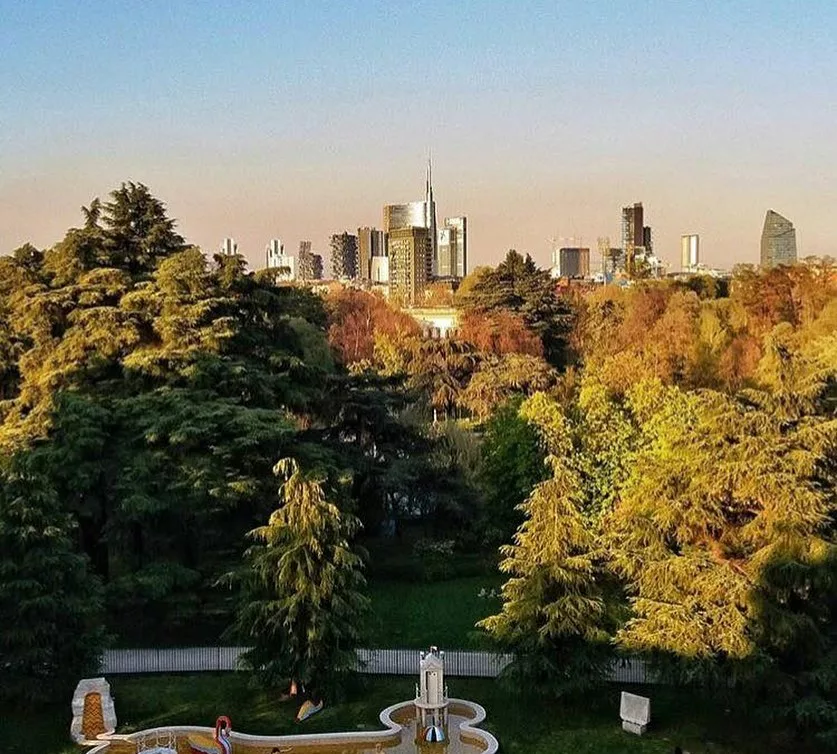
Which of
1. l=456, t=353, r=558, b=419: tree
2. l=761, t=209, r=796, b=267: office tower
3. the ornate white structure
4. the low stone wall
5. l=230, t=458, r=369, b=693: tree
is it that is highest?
l=761, t=209, r=796, b=267: office tower

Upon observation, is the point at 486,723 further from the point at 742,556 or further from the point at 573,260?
the point at 573,260

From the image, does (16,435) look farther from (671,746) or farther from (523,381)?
(523,381)

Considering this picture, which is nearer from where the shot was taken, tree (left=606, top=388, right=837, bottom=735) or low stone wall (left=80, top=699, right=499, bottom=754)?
tree (left=606, top=388, right=837, bottom=735)

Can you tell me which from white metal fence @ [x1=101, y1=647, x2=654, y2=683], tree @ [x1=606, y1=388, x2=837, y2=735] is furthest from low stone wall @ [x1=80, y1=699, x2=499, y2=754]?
tree @ [x1=606, y1=388, x2=837, y2=735]

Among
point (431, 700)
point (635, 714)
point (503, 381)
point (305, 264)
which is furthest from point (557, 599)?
point (305, 264)

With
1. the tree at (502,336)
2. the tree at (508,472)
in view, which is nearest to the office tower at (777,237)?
the tree at (502,336)

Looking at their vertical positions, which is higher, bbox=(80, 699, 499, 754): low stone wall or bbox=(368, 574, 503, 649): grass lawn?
bbox=(368, 574, 503, 649): grass lawn

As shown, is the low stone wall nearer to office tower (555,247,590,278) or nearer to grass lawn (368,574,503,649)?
grass lawn (368,574,503,649)

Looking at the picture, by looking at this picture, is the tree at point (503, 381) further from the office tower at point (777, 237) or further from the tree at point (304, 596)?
the office tower at point (777, 237)
